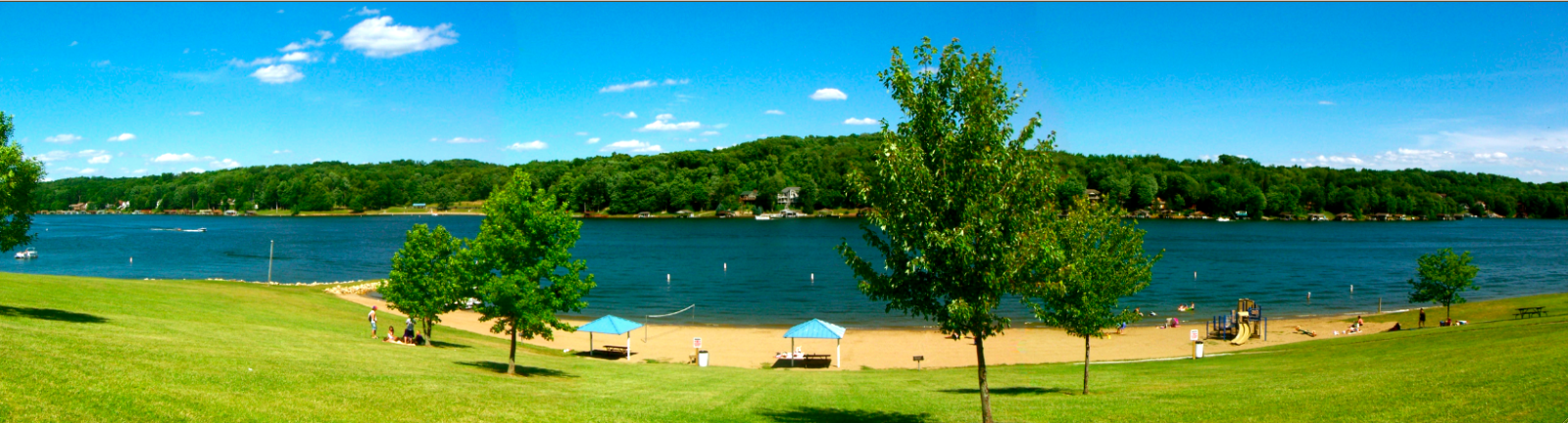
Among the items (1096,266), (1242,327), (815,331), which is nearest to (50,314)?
(815,331)

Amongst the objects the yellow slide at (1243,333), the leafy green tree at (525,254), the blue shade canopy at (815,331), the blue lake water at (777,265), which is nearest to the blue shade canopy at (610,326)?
the blue shade canopy at (815,331)

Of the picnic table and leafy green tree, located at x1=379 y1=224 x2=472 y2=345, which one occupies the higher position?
leafy green tree, located at x1=379 y1=224 x2=472 y2=345

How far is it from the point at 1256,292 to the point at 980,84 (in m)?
71.7

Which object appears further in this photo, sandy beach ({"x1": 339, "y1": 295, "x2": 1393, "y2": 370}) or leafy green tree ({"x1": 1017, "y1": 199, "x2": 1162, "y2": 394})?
sandy beach ({"x1": 339, "y1": 295, "x2": 1393, "y2": 370})

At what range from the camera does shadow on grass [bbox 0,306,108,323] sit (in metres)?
21.8

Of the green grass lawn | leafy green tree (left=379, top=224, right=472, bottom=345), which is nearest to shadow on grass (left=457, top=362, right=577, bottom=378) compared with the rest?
the green grass lawn

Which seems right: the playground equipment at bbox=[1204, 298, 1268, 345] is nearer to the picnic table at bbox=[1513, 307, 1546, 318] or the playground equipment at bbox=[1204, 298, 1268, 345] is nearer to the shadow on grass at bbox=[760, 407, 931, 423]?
the picnic table at bbox=[1513, 307, 1546, 318]

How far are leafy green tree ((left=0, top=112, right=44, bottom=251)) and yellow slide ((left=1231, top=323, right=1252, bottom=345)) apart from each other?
48.6m

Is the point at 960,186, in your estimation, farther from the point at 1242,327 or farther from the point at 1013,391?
the point at 1242,327

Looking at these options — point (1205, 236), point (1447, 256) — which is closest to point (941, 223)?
point (1447, 256)

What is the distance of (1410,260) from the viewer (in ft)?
353

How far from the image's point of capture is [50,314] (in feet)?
75.5

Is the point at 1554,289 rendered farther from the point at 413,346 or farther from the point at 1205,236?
the point at 413,346

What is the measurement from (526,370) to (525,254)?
430cm
